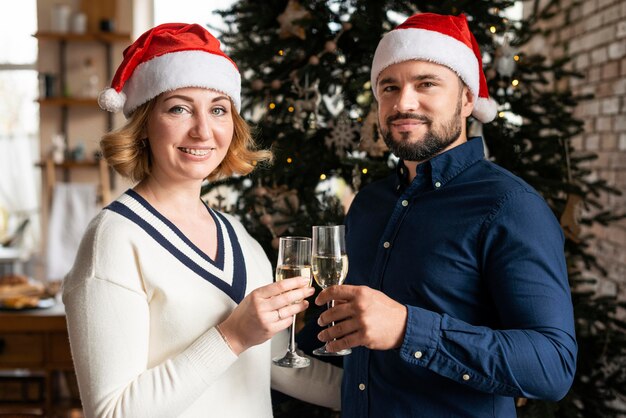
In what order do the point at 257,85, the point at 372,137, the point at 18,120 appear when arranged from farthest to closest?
the point at 18,120 < the point at 257,85 < the point at 372,137

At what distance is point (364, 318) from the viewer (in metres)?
1.28

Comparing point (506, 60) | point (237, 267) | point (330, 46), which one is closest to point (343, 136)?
point (330, 46)

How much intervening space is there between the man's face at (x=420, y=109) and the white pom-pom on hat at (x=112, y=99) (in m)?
0.61

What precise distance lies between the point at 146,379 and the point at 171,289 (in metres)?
0.18

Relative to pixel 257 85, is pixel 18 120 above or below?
above

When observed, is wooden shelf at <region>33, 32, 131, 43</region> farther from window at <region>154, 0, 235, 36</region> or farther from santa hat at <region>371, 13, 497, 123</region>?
santa hat at <region>371, 13, 497, 123</region>

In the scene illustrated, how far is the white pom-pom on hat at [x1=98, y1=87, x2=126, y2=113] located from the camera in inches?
59.4

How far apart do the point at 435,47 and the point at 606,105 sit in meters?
Answer: 2.06

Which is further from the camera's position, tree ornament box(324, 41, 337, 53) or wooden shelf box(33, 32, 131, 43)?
wooden shelf box(33, 32, 131, 43)

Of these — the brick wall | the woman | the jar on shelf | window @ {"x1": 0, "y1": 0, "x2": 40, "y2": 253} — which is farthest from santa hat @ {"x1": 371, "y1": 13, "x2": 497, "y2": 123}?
window @ {"x1": 0, "y1": 0, "x2": 40, "y2": 253}

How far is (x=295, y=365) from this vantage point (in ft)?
4.78

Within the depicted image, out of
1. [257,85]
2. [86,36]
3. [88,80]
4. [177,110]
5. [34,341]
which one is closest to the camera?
[177,110]

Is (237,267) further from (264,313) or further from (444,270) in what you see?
(444,270)

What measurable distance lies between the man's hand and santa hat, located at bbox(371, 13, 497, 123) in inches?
24.6
